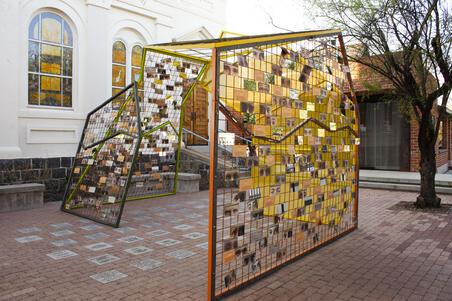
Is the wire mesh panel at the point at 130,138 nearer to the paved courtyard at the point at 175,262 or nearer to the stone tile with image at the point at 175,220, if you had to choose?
the paved courtyard at the point at 175,262

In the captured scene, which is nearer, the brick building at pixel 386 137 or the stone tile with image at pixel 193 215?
the stone tile with image at pixel 193 215

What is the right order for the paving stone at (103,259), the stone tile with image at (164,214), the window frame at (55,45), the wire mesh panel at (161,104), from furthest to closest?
1. the window frame at (55,45)
2. the wire mesh panel at (161,104)
3. the stone tile with image at (164,214)
4. the paving stone at (103,259)

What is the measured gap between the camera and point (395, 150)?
14.0m

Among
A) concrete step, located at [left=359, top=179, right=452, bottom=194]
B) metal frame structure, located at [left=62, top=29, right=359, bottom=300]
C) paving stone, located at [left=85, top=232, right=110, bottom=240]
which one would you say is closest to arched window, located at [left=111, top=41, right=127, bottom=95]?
paving stone, located at [left=85, top=232, right=110, bottom=240]

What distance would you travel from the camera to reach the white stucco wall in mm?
7539

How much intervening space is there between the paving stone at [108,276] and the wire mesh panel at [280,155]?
101 centimetres

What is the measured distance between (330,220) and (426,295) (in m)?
1.81

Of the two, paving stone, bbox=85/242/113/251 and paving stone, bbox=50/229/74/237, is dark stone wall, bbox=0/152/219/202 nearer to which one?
paving stone, bbox=50/229/74/237

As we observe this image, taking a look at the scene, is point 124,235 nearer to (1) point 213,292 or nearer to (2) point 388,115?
(1) point 213,292

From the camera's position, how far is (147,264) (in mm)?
4266

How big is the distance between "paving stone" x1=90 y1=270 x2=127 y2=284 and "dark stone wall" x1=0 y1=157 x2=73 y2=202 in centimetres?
460

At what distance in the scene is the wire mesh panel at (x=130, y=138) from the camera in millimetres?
6395

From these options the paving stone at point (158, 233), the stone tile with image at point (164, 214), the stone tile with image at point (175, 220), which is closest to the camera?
the paving stone at point (158, 233)

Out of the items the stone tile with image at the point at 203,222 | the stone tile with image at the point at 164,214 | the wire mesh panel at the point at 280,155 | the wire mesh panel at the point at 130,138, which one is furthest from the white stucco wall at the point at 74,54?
the wire mesh panel at the point at 280,155
